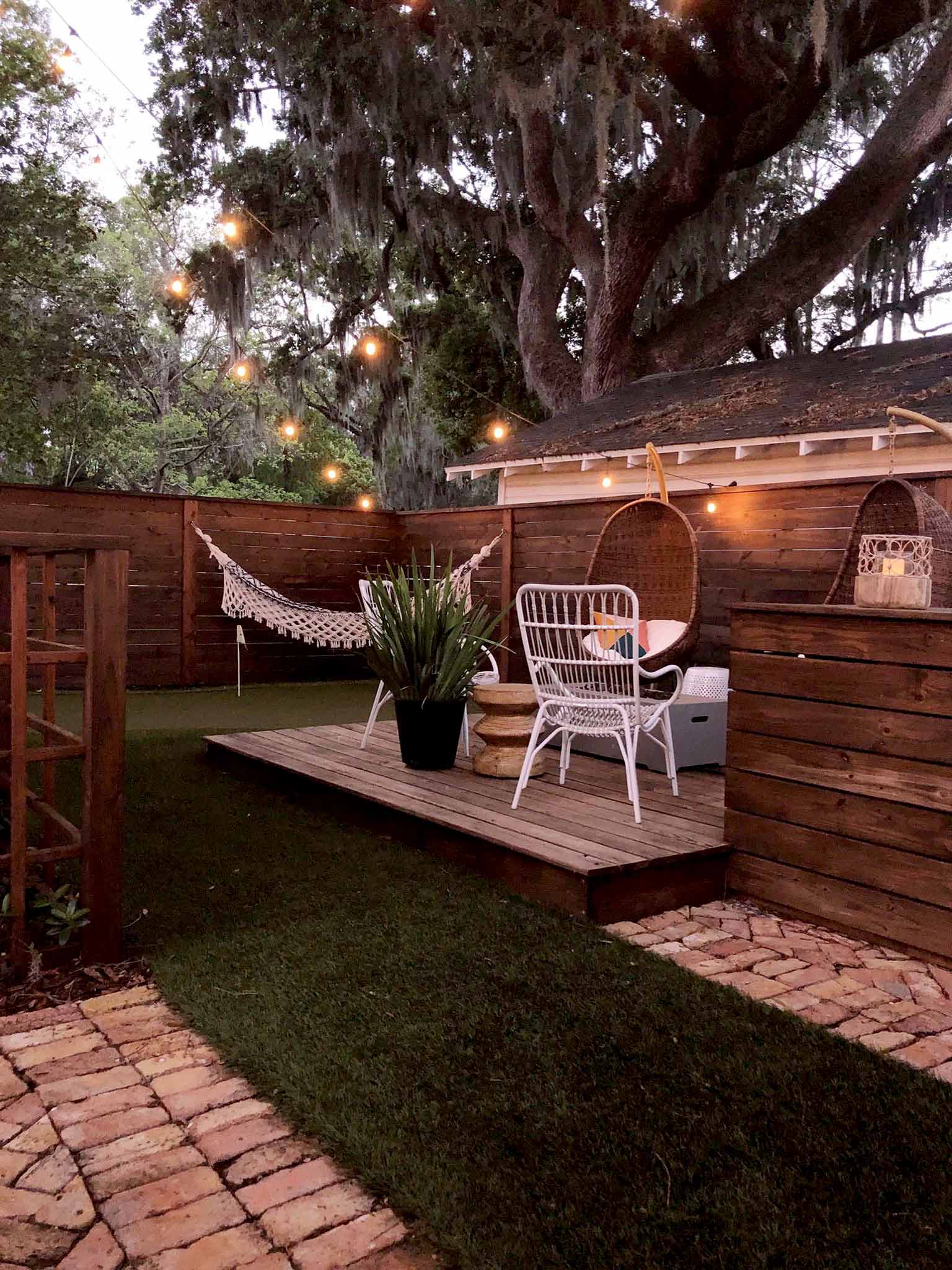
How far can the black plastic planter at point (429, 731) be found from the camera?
3.27 meters

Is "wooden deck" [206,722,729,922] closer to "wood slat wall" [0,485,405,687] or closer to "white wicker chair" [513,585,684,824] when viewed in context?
"white wicker chair" [513,585,684,824]

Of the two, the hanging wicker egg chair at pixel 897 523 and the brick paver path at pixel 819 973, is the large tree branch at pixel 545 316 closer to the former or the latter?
the hanging wicker egg chair at pixel 897 523

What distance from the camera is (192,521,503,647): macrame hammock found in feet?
19.3

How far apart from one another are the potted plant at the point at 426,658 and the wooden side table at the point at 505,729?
0.12 meters

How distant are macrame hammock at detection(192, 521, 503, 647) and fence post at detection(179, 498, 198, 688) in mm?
341

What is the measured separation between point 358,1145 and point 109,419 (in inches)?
532

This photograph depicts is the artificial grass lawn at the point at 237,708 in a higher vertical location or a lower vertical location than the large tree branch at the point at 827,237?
lower

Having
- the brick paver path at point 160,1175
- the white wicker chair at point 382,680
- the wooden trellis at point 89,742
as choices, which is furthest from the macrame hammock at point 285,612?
the brick paver path at point 160,1175

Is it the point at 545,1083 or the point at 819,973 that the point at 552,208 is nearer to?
the point at 819,973

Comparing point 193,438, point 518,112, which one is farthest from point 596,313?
point 193,438

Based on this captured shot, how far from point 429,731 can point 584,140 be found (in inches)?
306

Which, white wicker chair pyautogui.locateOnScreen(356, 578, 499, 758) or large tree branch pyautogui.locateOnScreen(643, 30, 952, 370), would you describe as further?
large tree branch pyautogui.locateOnScreen(643, 30, 952, 370)

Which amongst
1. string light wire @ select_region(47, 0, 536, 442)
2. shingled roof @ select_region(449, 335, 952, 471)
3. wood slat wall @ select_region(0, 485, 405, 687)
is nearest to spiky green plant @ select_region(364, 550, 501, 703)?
wood slat wall @ select_region(0, 485, 405, 687)

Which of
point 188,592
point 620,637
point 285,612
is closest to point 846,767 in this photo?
point 620,637
